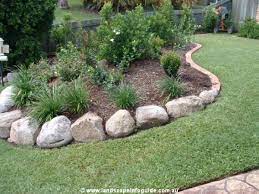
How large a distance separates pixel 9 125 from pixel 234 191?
272cm

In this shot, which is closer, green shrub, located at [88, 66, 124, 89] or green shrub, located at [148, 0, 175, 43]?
green shrub, located at [88, 66, 124, 89]

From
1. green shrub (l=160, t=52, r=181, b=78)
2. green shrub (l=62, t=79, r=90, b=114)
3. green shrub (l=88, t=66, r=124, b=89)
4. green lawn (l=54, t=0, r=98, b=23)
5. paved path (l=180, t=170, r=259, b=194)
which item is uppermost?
green lawn (l=54, t=0, r=98, b=23)

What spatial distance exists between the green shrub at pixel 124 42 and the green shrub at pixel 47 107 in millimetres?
1251

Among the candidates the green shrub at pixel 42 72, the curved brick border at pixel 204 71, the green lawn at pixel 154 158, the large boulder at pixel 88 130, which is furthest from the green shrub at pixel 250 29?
the large boulder at pixel 88 130

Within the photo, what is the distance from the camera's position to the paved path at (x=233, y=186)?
361 cm

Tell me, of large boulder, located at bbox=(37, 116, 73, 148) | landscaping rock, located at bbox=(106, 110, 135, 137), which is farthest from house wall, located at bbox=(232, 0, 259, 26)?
large boulder, located at bbox=(37, 116, 73, 148)

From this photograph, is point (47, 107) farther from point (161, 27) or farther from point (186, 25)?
point (186, 25)

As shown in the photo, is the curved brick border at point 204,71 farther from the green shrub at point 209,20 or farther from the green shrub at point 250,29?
the green shrub at point 209,20

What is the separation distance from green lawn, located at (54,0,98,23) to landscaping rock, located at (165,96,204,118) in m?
6.10

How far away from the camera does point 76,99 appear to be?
4871mm

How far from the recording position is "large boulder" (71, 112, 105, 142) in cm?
456

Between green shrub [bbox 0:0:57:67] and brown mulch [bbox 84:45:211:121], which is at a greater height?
green shrub [bbox 0:0:57:67]

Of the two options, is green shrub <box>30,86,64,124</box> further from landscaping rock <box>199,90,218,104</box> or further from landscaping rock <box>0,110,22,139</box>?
landscaping rock <box>199,90,218,104</box>

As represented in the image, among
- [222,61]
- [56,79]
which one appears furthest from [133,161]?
[222,61]
